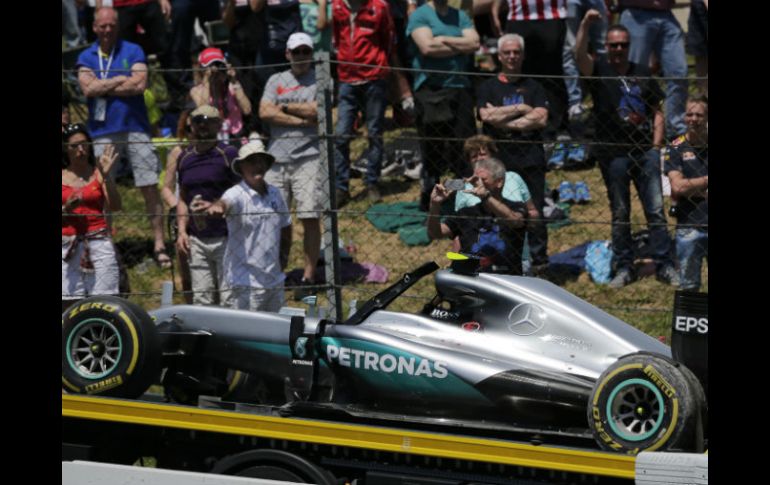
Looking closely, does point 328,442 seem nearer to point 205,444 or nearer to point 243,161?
point 205,444

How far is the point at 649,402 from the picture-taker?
7.39 meters

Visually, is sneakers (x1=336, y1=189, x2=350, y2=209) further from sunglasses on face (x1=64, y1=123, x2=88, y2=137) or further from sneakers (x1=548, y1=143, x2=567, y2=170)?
sunglasses on face (x1=64, y1=123, x2=88, y2=137)

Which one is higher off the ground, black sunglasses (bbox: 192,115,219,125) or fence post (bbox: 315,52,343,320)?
black sunglasses (bbox: 192,115,219,125)

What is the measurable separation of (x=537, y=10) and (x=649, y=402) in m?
6.12

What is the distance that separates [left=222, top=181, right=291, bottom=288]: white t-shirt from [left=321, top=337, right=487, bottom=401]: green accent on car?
2147mm

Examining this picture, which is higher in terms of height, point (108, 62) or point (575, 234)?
point (108, 62)

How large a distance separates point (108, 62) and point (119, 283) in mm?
2623

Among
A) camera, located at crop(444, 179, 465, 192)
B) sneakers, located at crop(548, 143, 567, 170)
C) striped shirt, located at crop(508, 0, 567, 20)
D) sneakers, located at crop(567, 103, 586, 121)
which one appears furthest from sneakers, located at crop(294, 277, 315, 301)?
striped shirt, located at crop(508, 0, 567, 20)

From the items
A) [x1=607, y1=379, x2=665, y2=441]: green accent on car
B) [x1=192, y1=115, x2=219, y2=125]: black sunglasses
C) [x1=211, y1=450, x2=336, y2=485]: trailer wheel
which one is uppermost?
[x1=192, y1=115, x2=219, y2=125]: black sunglasses

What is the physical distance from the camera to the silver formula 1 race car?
7375 millimetres

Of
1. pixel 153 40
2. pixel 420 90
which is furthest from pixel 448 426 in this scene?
pixel 153 40

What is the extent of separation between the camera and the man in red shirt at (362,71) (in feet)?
40.6

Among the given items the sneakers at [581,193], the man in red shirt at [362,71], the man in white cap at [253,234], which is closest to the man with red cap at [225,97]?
the man in red shirt at [362,71]

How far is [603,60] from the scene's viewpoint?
12648 millimetres
